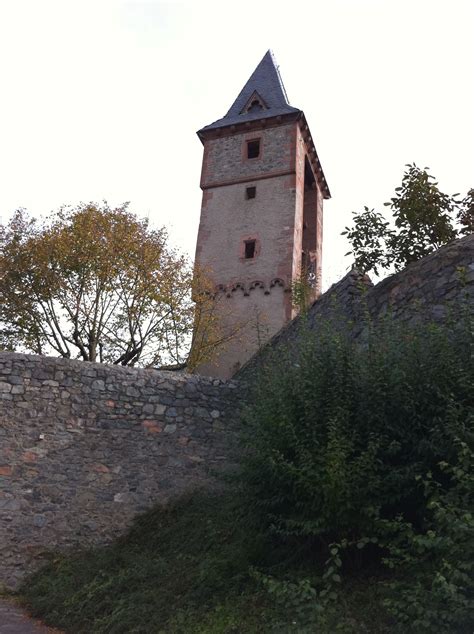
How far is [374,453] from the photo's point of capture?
4.49 m

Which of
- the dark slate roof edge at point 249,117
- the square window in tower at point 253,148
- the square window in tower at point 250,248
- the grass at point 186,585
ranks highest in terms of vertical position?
the dark slate roof edge at point 249,117

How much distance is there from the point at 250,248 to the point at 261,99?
7405mm

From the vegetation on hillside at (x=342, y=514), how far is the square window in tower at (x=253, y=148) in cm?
1769

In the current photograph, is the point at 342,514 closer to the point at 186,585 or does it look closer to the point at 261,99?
the point at 186,585

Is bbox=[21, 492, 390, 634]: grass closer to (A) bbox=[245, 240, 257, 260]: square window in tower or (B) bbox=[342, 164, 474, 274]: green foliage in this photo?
(B) bbox=[342, 164, 474, 274]: green foliage

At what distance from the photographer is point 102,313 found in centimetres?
1543

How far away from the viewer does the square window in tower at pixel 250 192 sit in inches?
844

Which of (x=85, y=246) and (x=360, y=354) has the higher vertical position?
(x=85, y=246)

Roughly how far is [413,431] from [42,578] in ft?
15.3

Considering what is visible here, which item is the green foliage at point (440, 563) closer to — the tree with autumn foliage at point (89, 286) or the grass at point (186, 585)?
the grass at point (186, 585)

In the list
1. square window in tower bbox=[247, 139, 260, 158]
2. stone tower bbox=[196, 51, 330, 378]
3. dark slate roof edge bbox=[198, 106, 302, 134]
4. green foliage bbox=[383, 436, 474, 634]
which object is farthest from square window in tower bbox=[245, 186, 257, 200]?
green foliage bbox=[383, 436, 474, 634]

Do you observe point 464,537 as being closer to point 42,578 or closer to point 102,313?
point 42,578

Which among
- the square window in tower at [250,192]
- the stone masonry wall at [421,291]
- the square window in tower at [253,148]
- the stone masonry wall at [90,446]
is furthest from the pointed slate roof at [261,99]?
the stone masonry wall at [90,446]

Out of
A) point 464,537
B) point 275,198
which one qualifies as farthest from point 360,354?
point 275,198
